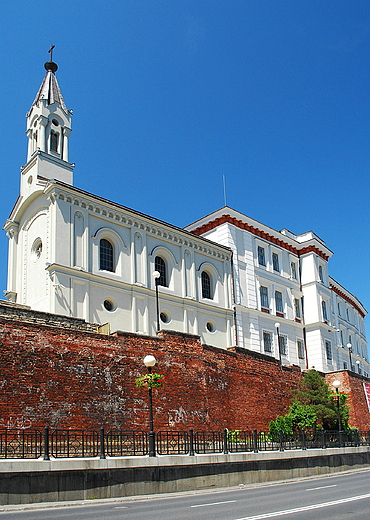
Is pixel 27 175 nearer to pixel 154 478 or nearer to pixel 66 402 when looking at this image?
pixel 66 402

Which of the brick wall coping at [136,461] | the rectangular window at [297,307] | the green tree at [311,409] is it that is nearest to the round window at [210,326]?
the green tree at [311,409]

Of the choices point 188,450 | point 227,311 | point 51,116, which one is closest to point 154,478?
point 188,450

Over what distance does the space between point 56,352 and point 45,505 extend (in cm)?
804

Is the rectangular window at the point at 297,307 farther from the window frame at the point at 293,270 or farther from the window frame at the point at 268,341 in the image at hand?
the window frame at the point at 268,341

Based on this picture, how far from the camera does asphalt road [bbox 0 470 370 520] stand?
37.5 ft

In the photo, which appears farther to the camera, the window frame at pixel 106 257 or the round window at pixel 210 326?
the round window at pixel 210 326

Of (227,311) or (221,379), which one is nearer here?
(221,379)

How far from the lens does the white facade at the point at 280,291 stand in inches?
1623

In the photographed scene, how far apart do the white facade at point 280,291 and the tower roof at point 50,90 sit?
14.0 m

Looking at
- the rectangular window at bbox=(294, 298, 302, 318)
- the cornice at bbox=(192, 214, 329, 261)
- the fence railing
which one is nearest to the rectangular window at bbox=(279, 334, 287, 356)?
the rectangular window at bbox=(294, 298, 302, 318)

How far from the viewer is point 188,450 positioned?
19.4 m

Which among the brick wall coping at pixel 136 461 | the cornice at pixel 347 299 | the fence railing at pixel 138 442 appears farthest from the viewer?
the cornice at pixel 347 299

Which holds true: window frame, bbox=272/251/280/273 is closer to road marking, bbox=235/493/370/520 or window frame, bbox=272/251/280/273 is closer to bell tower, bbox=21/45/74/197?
bell tower, bbox=21/45/74/197

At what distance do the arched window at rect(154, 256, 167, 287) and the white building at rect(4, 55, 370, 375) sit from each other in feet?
0.28
